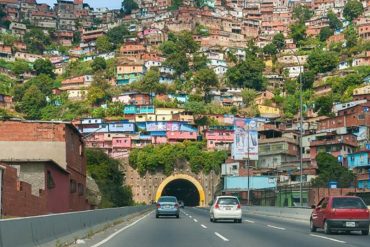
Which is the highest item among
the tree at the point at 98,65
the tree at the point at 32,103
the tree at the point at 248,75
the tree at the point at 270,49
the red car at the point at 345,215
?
the tree at the point at 270,49

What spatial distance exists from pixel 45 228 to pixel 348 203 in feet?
42.7

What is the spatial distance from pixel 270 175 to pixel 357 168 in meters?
15.3

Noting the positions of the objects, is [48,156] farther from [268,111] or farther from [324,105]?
[268,111]

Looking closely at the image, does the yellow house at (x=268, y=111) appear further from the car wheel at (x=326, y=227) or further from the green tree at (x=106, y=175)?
the car wheel at (x=326, y=227)

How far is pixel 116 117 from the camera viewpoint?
454 feet

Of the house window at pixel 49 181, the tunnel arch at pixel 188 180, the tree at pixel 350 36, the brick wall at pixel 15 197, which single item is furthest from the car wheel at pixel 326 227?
the tree at pixel 350 36

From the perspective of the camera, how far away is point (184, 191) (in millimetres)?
128375

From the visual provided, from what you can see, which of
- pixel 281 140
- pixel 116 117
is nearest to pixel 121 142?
pixel 116 117

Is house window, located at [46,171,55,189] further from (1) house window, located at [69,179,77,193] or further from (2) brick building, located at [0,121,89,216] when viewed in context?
(1) house window, located at [69,179,77,193]

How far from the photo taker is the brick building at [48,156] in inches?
1586

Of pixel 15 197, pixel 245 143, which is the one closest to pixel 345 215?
pixel 15 197

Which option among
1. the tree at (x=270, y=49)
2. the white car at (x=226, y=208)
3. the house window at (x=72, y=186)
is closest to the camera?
the white car at (x=226, y=208)

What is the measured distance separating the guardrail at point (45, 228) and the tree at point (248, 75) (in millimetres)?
142966

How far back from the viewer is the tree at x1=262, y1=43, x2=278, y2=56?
189762mm
